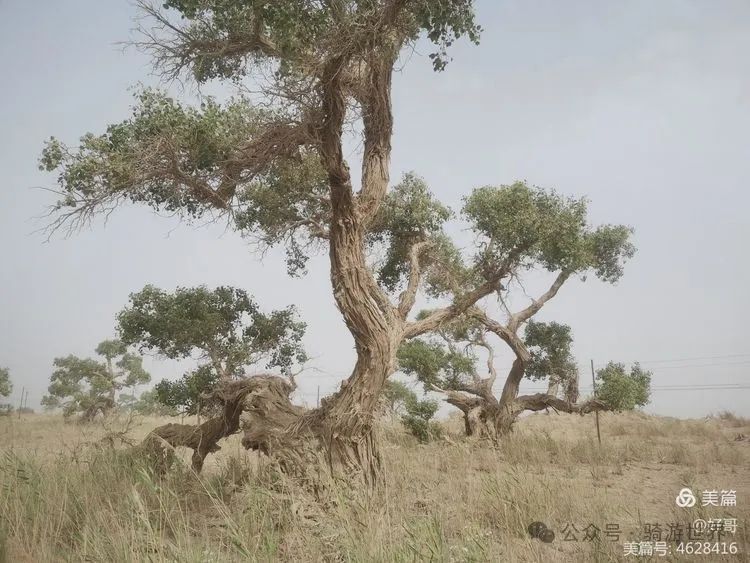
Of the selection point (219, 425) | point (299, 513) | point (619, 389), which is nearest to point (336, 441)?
point (299, 513)

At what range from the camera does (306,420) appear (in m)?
6.52

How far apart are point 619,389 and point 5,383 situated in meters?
49.9

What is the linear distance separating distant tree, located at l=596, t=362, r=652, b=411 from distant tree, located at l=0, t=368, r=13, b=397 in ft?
159

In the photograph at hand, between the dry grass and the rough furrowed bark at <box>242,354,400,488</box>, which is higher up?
the rough furrowed bark at <box>242,354,400,488</box>

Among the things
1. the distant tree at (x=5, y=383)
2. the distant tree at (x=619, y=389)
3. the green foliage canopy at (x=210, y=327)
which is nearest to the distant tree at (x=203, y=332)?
the green foliage canopy at (x=210, y=327)

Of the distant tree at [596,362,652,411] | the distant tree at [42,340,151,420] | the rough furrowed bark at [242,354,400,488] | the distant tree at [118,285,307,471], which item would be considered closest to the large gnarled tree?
the rough furrowed bark at [242,354,400,488]

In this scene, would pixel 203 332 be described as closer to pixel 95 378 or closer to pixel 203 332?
pixel 203 332

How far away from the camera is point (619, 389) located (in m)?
14.2

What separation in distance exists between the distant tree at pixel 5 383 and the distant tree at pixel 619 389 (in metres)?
48.4

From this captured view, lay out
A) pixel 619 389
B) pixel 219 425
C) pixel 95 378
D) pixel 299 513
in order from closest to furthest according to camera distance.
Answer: pixel 299 513
pixel 219 425
pixel 619 389
pixel 95 378

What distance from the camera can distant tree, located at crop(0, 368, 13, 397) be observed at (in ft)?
139

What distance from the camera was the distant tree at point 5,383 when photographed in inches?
1663

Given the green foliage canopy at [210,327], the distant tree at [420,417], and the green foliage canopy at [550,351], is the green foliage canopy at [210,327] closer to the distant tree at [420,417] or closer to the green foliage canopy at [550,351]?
the distant tree at [420,417]

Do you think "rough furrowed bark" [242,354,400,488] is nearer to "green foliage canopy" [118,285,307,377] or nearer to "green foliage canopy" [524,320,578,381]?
"green foliage canopy" [118,285,307,377]
